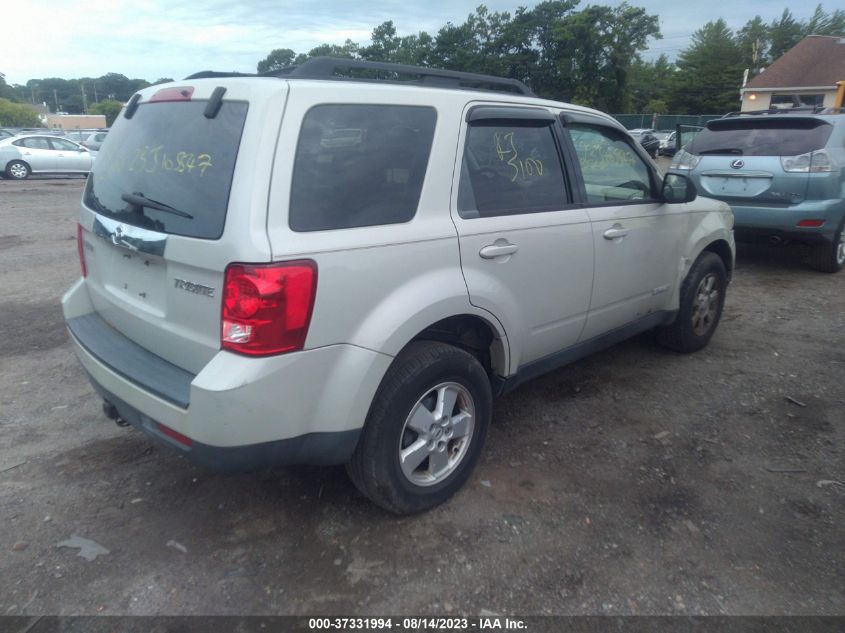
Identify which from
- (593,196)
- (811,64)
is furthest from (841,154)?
(811,64)

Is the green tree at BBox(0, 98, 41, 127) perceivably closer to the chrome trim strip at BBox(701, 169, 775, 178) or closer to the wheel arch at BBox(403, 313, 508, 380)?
the chrome trim strip at BBox(701, 169, 775, 178)

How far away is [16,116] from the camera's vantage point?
57.2 metres

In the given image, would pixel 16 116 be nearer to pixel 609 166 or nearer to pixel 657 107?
pixel 657 107

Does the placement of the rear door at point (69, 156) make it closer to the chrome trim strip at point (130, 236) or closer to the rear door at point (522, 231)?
the chrome trim strip at point (130, 236)

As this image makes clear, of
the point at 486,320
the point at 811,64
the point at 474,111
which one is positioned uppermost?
the point at 811,64

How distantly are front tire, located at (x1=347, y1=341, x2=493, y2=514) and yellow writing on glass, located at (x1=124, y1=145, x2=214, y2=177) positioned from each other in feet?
3.58

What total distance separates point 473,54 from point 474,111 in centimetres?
5054

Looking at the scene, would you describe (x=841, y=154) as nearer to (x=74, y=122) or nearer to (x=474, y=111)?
(x=474, y=111)

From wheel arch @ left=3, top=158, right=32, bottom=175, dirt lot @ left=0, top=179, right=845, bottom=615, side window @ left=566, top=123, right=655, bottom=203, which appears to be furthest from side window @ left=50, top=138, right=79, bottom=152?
side window @ left=566, top=123, right=655, bottom=203

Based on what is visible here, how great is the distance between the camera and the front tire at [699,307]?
4.56 meters

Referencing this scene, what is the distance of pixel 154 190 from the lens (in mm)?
2580

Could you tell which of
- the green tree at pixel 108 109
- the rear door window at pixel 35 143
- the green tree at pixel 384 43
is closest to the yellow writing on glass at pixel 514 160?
the rear door window at pixel 35 143

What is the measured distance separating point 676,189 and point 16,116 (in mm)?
67591

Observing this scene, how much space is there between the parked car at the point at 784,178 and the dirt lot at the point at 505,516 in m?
2.86
